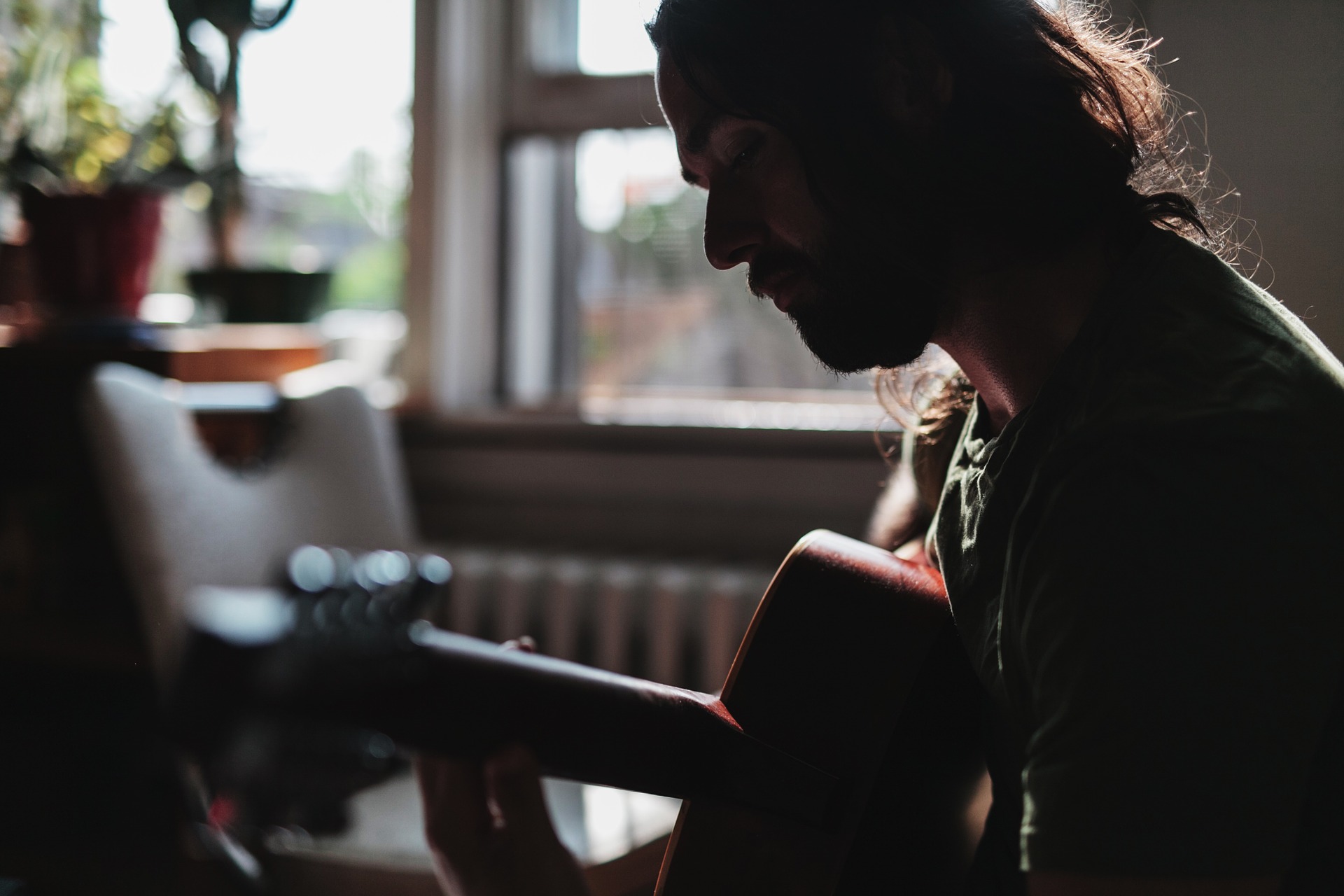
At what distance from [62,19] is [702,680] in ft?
5.60

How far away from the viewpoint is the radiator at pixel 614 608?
160cm

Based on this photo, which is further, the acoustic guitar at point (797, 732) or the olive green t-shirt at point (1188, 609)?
the acoustic guitar at point (797, 732)

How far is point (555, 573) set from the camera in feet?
5.57

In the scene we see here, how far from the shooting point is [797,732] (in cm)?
77

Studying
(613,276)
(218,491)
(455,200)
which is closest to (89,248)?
(218,491)

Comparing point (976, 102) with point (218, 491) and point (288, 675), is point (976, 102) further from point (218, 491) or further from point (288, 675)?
point (218, 491)

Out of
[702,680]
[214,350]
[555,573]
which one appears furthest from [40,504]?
[702,680]

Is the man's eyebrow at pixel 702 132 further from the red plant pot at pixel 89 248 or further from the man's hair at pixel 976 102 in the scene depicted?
the red plant pot at pixel 89 248

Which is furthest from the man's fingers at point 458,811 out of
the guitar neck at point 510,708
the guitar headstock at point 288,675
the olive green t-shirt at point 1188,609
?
the olive green t-shirt at point 1188,609

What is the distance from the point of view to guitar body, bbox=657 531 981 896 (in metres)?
0.74

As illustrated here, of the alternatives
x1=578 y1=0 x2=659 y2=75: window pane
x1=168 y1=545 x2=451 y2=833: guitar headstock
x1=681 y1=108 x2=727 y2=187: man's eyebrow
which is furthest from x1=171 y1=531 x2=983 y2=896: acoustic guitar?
x1=578 y1=0 x2=659 y2=75: window pane

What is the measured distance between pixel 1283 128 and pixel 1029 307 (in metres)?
0.23

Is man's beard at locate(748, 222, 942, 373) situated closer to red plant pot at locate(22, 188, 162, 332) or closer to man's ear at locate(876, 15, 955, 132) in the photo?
man's ear at locate(876, 15, 955, 132)

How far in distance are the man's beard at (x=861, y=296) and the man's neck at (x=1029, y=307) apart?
3cm
